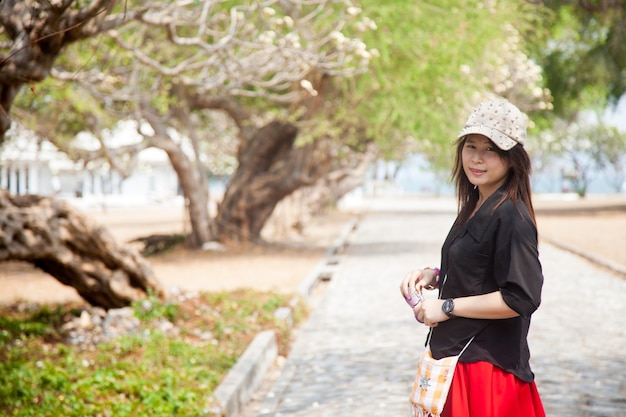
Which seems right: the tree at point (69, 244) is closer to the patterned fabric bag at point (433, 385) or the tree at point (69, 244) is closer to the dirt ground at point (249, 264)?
the dirt ground at point (249, 264)

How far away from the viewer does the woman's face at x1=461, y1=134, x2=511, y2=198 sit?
332cm

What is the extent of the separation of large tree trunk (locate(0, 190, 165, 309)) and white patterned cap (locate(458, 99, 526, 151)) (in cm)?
627

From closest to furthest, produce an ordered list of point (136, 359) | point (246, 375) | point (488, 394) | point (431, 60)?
1. point (488, 394)
2. point (246, 375)
3. point (136, 359)
4. point (431, 60)

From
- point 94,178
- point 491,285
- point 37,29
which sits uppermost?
point 37,29

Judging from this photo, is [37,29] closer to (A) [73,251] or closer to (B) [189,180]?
(A) [73,251]

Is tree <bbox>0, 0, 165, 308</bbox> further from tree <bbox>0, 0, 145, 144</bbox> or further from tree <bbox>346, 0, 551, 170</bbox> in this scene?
tree <bbox>346, 0, 551, 170</bbox>

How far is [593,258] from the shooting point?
1694 cm

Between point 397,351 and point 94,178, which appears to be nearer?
point 397,351

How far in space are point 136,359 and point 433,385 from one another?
5.01 meters

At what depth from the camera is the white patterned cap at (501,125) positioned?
3.24 metres

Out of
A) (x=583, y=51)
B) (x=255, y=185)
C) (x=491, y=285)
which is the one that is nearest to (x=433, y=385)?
(x=491, y=285)

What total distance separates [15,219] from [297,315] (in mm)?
3747

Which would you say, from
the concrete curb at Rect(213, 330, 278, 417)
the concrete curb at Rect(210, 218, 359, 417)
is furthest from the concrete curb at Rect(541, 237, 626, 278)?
the concrete curb at Rect(213, 330, 278, 417)

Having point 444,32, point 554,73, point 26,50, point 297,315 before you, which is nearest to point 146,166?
point 554,73
